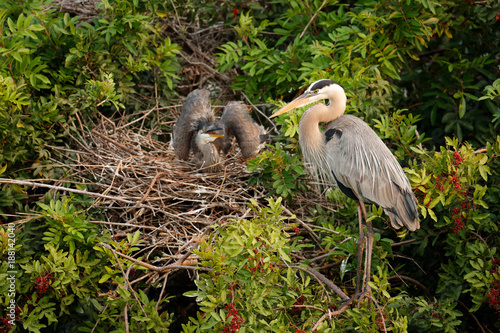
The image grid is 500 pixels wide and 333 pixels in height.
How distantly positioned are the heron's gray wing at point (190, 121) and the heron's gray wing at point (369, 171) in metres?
1.49

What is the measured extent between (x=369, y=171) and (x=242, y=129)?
1.54 m

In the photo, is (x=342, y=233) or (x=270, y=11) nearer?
(x=342, y=233)

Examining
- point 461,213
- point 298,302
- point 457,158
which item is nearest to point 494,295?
point 461,213

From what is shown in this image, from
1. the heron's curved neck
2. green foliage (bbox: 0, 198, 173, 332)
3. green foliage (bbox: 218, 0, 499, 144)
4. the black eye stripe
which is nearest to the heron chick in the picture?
green foliage (bbox: 218, 0, 499, 144)

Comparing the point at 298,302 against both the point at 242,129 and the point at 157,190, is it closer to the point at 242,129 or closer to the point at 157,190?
the point at 157,190

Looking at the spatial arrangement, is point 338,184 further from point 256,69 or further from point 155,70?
point 155,70

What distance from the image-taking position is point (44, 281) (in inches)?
141

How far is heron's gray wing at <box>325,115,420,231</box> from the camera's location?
382cm

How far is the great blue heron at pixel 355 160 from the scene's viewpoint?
386 cm

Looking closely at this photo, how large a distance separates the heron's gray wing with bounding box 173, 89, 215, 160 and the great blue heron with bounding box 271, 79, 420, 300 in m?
1.20

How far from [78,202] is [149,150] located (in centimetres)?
150

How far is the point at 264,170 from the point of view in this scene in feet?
14.5

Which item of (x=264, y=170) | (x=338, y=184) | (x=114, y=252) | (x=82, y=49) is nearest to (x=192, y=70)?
(x=82, y=49)

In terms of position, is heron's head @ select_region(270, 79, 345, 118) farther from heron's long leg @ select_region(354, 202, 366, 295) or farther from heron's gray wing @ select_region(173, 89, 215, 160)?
heron's gray wing @ select_region(173, 89, 215, 160)
